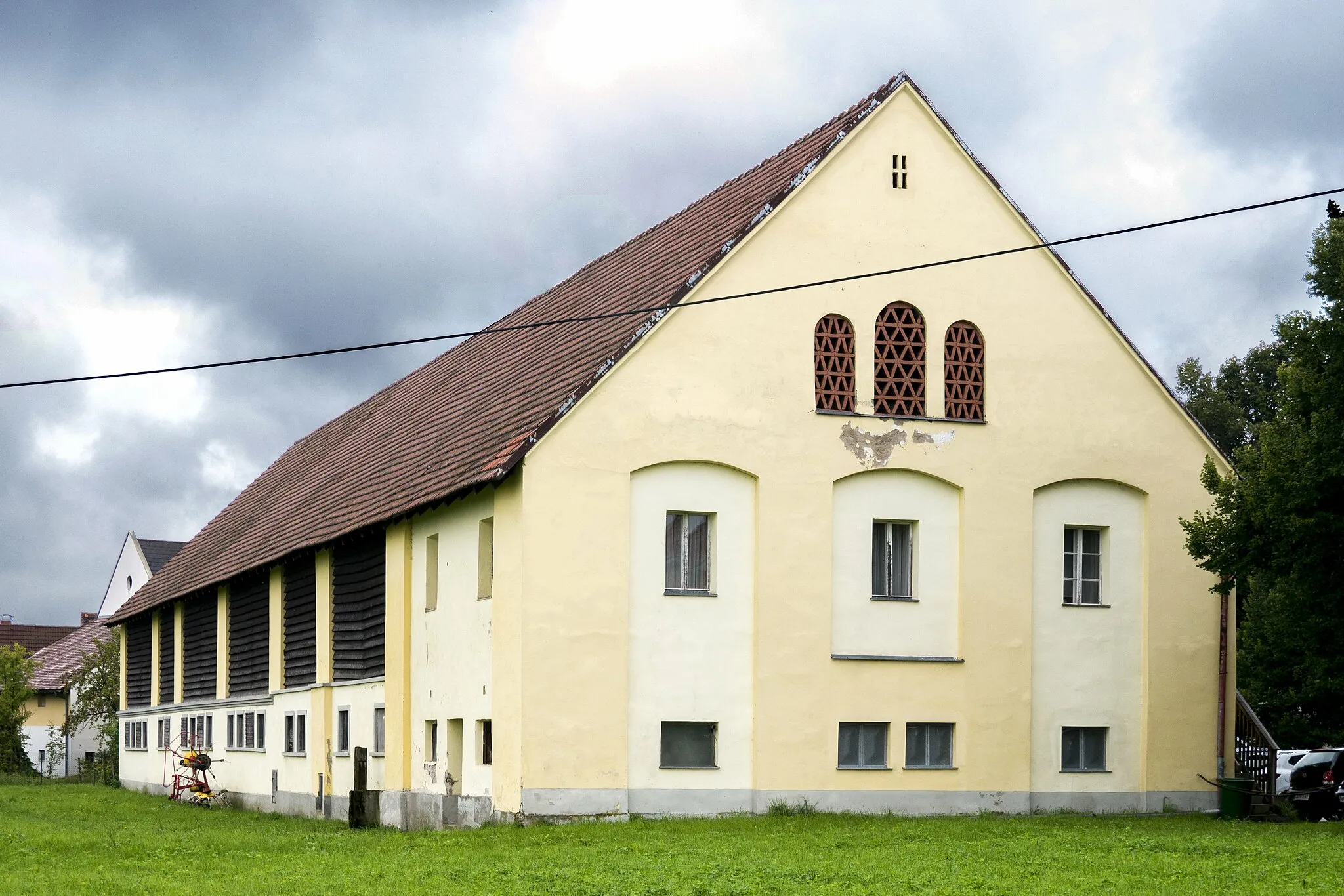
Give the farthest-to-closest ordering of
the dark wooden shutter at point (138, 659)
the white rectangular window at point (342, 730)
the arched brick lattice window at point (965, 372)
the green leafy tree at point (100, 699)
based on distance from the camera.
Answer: the green leafy tree at point (100, 699), the dark wooden shutter at point (138, 659), the white rectangular window at point (342, 730), the arched brick lattice window at point (965, 372)

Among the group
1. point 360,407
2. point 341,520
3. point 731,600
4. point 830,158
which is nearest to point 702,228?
point 830,158

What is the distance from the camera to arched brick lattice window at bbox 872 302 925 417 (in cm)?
2748

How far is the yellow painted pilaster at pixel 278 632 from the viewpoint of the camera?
36.8 m

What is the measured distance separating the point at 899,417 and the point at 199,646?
24394 mm

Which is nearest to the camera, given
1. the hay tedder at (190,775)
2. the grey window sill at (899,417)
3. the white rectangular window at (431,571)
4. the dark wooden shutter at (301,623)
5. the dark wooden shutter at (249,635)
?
the grey window sill at (899,417)

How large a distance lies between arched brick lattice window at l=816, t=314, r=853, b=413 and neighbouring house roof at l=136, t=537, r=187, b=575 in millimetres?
60914

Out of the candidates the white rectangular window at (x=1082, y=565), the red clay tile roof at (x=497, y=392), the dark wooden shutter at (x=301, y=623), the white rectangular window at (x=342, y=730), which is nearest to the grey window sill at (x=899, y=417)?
the white rectangular window at (x=1082, y=565)

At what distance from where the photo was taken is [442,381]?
38.3 meters

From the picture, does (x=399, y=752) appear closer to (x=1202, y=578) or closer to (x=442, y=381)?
(x=442, y=381)

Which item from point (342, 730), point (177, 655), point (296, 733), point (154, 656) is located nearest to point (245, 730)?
point (296, 733)

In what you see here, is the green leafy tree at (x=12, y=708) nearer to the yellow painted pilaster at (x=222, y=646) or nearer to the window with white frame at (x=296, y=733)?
the yellow painted pilaster at (x=222, y=646)

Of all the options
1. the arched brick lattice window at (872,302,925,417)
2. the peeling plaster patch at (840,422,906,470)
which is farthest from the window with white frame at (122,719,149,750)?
the arched brick lattice window at (872,302,925,417)

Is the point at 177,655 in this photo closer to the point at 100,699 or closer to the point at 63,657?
the point at 100,699

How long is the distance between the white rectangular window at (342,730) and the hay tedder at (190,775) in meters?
8.10
